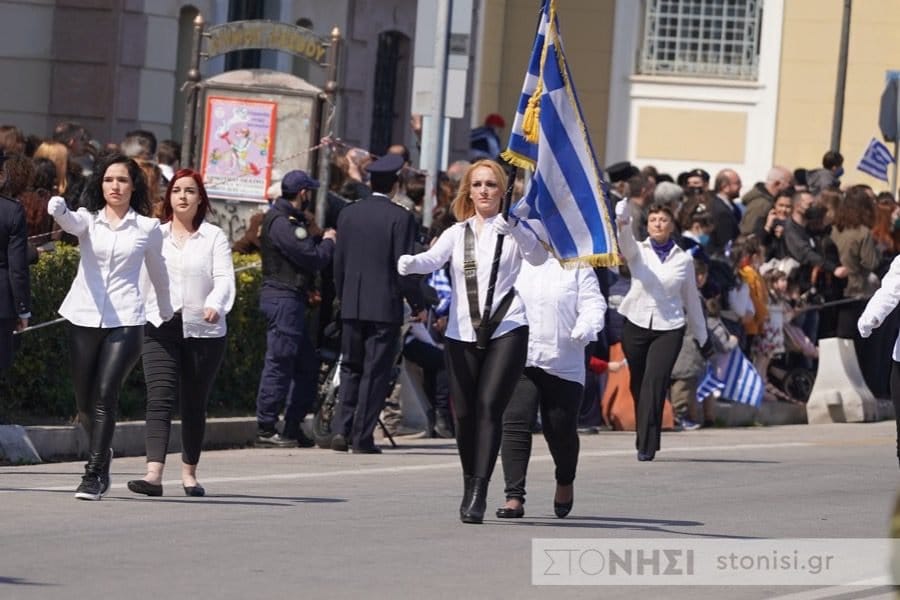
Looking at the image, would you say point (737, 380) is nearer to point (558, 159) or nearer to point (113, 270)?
point (558, 159)

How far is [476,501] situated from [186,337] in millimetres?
1967

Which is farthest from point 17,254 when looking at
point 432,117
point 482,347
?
point 432,117

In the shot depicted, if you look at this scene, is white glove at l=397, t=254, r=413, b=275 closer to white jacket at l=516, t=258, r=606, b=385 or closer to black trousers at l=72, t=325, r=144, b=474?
white jacket at l=516, t=258, r=606, b=385

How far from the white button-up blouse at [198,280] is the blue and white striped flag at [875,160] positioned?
55.7 feet

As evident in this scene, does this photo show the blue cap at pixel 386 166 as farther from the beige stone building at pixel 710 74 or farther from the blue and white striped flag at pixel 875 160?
the beige stone building at pixel 710 74

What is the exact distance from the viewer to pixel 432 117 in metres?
18.9

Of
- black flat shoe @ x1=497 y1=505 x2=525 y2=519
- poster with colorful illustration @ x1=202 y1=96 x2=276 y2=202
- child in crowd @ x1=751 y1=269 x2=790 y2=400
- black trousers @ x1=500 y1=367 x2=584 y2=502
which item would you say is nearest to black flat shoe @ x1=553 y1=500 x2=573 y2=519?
black trousers @ x1=500 y1=367 x2=584 y2=502

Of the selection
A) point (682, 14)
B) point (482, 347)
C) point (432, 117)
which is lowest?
point (482, 347)

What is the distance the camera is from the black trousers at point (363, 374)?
1588 centimetres

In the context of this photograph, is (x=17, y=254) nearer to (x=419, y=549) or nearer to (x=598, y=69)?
(x=419, y=549)

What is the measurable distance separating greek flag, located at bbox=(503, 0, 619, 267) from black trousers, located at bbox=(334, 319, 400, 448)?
392cm

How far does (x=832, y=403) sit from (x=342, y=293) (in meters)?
7.31

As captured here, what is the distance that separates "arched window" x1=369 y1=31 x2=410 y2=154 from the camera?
28406 millimetres

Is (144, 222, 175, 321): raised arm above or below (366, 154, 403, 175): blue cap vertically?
below
